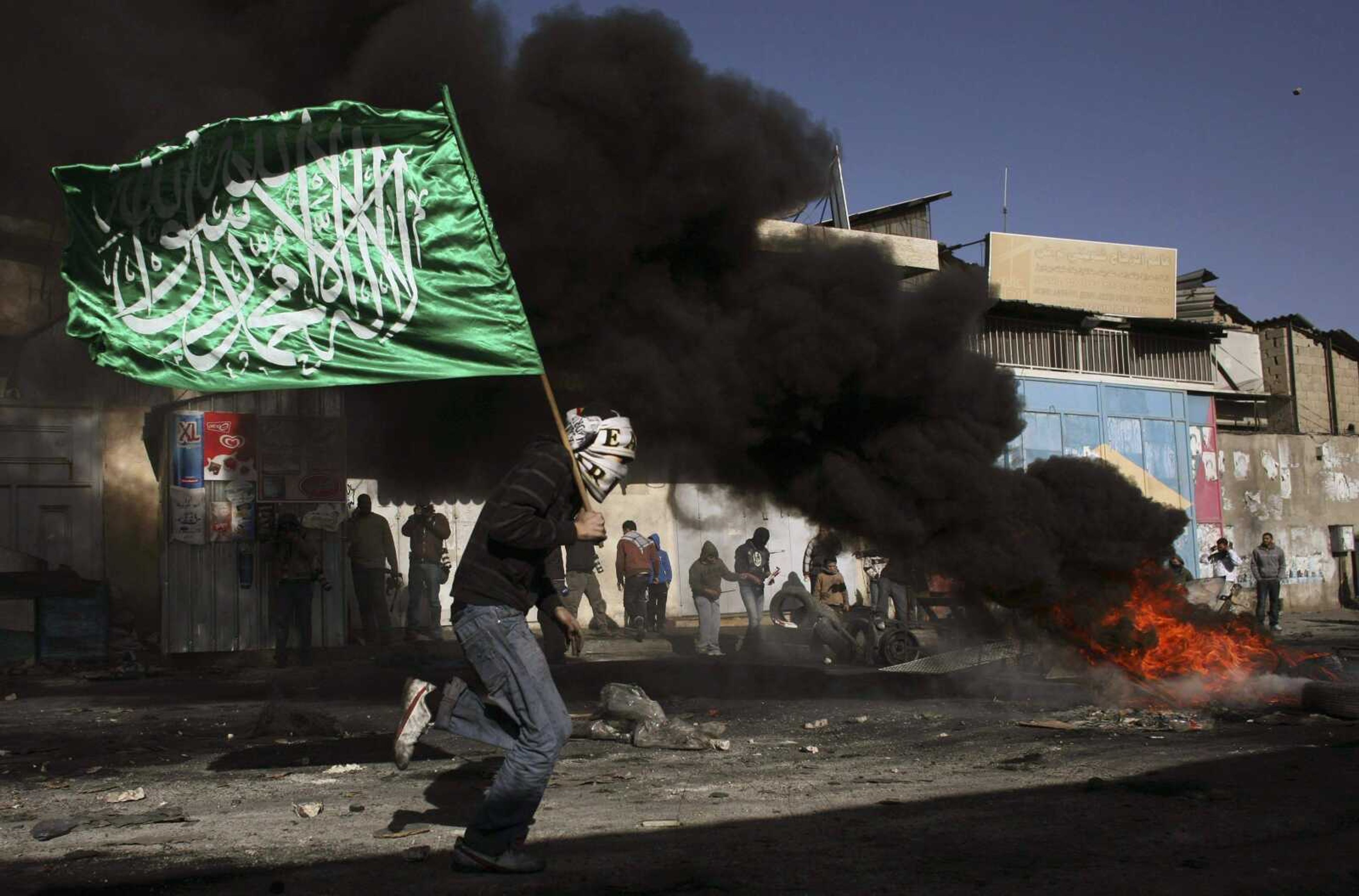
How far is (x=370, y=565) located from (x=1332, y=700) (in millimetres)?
10579

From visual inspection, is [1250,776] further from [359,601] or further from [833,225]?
[833,225]

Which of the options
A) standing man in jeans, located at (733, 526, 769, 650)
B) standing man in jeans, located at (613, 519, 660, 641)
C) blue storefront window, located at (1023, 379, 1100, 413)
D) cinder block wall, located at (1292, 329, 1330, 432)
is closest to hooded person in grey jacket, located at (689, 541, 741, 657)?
standing man in jeans, located at (733, 526, 769, 650)

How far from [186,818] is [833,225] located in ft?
64.9

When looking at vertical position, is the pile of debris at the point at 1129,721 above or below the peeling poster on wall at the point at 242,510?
below

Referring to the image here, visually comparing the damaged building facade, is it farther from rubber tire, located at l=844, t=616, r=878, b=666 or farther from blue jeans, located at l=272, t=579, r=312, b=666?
rubber tire, located at l=844, t=616, r=878, b=666

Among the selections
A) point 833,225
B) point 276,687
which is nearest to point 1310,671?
point 276,687

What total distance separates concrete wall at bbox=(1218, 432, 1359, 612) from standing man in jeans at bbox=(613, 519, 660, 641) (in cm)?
1591

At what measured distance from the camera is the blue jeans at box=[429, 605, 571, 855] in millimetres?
4102

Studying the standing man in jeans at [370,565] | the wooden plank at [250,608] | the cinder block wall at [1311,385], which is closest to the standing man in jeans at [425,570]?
the standing man in jeans at [370,565]

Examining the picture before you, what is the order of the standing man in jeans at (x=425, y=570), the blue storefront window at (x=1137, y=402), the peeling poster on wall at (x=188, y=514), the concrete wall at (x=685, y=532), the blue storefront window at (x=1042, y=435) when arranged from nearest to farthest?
the peeling poster on wall at (x=188, y=514), the standing man in jeans at (x=425, y=570), the concrete wall at (x=685, y=532), the blue storefront window at (x=1042, y=435), the blue storefront window at (x=1137, y=402)

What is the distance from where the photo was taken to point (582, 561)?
15.9m

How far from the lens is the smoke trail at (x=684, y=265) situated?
925 centimetres

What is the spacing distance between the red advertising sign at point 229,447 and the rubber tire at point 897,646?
7.70 m

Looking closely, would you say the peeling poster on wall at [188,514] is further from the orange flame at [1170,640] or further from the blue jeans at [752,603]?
the orange flame at [1170,640]
